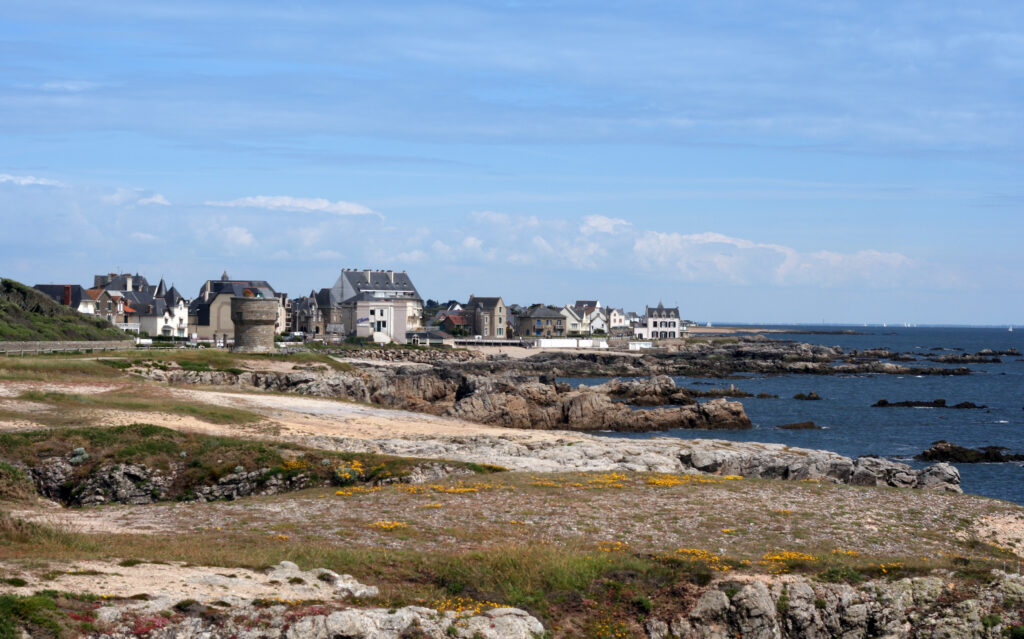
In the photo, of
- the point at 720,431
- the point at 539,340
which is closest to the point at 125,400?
the point at 720,431

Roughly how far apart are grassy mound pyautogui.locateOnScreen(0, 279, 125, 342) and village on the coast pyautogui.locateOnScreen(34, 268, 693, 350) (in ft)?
28.0

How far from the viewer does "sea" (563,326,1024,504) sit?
49188 millimetres

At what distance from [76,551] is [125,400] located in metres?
25.5

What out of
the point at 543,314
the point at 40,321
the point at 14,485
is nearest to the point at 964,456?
the point at 14,485

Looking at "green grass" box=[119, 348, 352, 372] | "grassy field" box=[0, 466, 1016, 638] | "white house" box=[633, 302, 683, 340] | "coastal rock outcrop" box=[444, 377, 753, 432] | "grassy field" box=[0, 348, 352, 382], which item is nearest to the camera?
"grassy field" box=[0, 466, 1016, 638]

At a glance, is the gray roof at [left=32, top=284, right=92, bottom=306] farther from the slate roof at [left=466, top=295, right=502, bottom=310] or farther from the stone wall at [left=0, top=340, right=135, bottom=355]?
the slate roof at [left=466, top=295, right=502, bottom=310]

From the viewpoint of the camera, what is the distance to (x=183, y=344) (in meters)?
87.3

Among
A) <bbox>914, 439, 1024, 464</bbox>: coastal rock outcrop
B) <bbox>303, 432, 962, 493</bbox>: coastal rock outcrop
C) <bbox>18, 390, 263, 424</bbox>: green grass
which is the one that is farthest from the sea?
<bbox>18, 390, 263, 424</bbox>: green grass

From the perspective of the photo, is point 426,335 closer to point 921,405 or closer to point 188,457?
point 921,405

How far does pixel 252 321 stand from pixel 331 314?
7008 centimetres

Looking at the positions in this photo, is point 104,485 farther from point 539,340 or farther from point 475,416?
point 539,340

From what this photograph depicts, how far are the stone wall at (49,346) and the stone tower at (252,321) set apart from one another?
29.2 feet

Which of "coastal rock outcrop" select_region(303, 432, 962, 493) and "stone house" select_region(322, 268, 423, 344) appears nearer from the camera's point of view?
"coastal rock outcrop" select_region(303, 432, 962, 493)

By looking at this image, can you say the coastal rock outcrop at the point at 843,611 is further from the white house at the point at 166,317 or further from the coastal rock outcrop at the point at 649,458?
the white house at the point at 166,317
